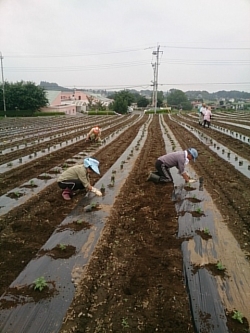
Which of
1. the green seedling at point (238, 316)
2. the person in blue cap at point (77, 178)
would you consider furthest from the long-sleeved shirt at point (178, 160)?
the green seedling at point (238, 316)

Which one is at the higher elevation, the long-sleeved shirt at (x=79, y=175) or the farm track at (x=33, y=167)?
the long-sleeved shirt at (x=79, y=175)

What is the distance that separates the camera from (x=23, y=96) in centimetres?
4350

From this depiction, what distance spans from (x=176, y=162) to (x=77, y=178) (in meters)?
2.19

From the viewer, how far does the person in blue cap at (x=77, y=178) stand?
5292mm

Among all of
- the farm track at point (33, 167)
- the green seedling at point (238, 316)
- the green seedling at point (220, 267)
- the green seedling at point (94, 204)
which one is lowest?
the green seedling at point (238, 316)

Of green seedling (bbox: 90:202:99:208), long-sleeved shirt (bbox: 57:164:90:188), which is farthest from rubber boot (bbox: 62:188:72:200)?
green seedling (bbox: 90:202:99:208)

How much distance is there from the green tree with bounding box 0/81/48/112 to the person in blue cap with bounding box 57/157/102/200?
41302 millimetres

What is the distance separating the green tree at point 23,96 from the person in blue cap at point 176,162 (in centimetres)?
4109

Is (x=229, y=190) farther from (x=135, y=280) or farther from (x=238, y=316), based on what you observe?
(x=238, y=316)

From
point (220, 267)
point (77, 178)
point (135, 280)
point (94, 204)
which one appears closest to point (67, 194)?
point (77, 178)

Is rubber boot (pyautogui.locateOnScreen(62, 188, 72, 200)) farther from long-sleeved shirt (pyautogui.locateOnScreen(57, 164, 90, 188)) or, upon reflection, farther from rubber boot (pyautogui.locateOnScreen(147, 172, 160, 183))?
rubber boot (pyautogui.locateOnScreen(147, 172, 160, 183))

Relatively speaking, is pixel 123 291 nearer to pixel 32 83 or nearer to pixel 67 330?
pixel 67 330

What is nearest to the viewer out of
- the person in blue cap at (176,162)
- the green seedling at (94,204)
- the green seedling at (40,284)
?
the green seedling at (40,284)

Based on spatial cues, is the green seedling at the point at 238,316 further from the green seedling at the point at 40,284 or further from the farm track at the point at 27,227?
the farm track at the point at 27,227
